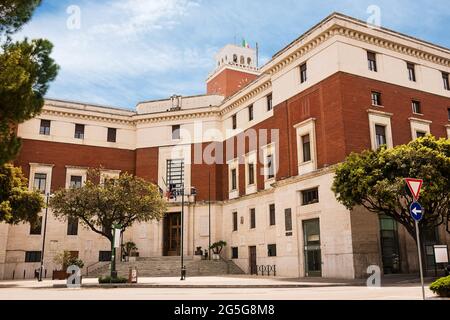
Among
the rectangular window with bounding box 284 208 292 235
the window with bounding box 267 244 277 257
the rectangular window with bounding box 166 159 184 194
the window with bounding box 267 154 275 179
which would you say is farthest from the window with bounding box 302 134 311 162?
the rectangular window with bounding box 166 159 184 194

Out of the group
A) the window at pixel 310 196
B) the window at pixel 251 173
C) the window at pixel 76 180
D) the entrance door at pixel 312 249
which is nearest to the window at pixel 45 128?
the window at pixel 76 180

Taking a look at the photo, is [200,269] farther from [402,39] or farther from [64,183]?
[402,39]

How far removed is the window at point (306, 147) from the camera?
94.2 ft

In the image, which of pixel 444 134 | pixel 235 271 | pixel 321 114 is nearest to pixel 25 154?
pixel 235 271

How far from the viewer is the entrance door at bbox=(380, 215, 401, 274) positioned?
24986 millimetres

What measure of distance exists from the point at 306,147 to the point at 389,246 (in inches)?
317

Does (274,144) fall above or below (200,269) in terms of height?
above

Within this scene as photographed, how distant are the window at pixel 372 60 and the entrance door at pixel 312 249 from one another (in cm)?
1039

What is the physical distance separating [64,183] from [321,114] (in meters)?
24.2

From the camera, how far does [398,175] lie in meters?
20.9

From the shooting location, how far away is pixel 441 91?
30.8 metres

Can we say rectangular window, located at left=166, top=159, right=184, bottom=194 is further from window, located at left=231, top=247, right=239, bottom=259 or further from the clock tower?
the clock tower

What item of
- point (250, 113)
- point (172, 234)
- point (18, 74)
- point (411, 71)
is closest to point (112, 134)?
point (172, 234)

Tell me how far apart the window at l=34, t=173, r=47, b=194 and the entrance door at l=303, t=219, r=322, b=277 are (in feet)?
78.0
